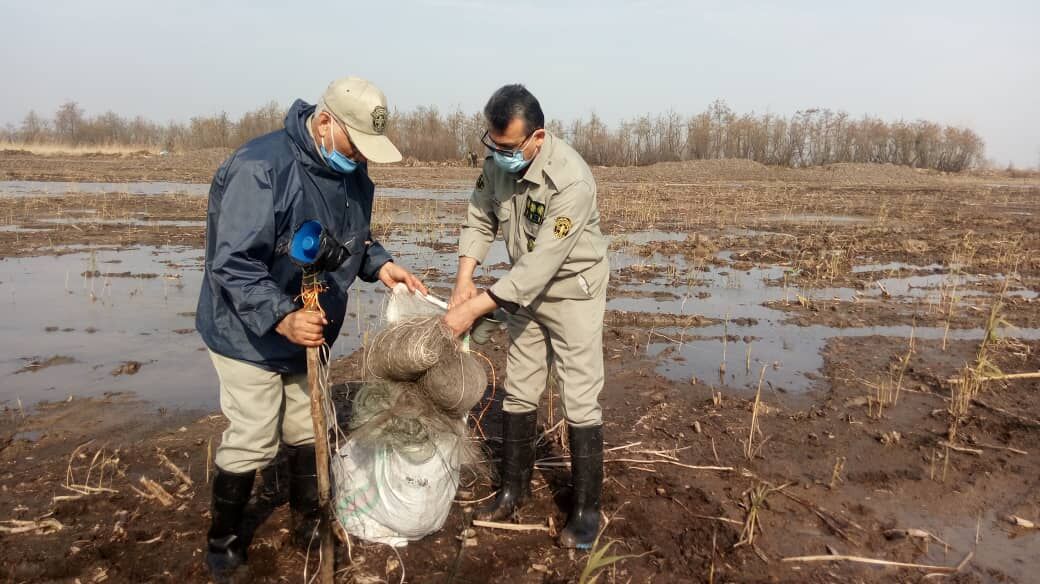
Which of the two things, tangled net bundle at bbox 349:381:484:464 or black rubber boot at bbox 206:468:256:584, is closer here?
black rubber boot at bbox 206:468:256:584

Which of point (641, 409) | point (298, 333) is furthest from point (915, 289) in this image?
point (298, 333)

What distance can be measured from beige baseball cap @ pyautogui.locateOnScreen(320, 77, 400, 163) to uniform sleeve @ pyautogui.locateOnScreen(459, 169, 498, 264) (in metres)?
0.76

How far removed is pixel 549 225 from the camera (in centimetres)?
318

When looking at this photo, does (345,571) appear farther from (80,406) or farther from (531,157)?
(80,406)

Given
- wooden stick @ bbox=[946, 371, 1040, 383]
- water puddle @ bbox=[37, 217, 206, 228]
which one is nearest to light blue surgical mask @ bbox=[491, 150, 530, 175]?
wooden stick @ bbox=[946, 371, 1040, 383]

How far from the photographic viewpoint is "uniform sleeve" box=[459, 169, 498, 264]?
3678mm

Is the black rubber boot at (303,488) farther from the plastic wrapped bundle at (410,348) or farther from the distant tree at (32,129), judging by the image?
the distant tree at (32,129)

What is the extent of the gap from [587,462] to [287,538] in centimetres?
149

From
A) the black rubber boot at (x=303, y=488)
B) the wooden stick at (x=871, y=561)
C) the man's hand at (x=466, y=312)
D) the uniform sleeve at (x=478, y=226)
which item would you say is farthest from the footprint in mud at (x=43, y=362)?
the wooden stick at (x=871, y=561)

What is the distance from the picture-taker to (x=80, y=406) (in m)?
5.02

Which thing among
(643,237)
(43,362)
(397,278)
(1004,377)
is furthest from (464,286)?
(643,237)

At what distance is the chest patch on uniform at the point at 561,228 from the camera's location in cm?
315

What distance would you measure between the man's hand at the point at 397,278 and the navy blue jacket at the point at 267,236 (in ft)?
0.90

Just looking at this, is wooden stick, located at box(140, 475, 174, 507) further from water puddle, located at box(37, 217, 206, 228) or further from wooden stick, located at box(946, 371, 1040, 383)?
water puddle, located at box(37, 217, 206, 228)
